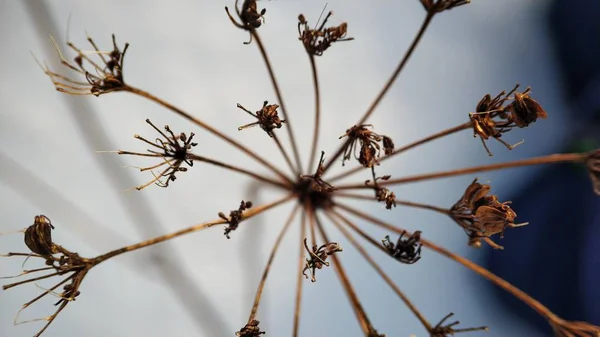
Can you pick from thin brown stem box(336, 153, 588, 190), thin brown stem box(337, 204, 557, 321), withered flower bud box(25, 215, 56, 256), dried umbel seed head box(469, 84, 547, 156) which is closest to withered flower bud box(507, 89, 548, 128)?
dried umbel seed head box(469, 84, 547, 156)

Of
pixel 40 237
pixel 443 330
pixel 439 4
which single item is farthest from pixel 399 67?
pixel 40 237

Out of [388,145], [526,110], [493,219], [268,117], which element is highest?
[268,117]

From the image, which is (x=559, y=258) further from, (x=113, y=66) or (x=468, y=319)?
(x=113, y=66)

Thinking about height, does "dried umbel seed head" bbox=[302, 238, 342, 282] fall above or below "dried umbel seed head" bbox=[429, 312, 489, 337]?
above

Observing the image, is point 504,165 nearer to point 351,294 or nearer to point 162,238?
point 351,294

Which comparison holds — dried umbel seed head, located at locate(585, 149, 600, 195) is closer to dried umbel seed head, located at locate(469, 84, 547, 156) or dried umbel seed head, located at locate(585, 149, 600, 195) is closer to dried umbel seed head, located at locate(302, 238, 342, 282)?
dried umbel seed head, located at locate(469, 84, 547, 156)

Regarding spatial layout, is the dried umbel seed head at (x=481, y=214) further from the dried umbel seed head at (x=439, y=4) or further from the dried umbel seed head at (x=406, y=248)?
the dried umbel seed head at (x=439, y=4)

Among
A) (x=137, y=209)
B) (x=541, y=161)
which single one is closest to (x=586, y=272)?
(x=541, y=161)
